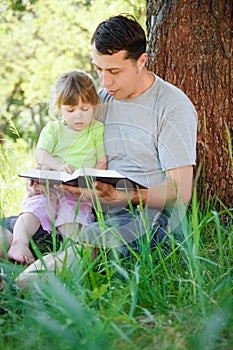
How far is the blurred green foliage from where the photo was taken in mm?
10359

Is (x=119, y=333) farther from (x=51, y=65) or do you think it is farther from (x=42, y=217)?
(x=51, y=65)

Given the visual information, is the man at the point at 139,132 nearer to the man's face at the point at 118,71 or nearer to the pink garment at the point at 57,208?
the man's face at the point at 118,71

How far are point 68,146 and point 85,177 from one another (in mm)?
764

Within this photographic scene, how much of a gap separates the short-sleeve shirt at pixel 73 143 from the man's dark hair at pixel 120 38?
447mm

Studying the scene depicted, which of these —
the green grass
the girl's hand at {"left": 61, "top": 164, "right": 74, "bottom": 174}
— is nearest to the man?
the girl's hand at {"left": 61, "top": 164, "right": 74, "bottom": 174}

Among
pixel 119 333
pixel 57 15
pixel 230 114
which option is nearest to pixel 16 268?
pixel 119 333

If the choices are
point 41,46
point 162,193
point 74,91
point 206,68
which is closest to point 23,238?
point 162,193

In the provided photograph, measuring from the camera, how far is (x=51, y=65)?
11.6 meters

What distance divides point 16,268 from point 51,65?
9.26 m

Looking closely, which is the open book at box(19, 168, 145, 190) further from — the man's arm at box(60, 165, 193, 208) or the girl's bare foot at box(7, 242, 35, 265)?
the girl's bare foot at box(7, 242, 35, 265)

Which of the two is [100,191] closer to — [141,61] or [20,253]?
[20,253]

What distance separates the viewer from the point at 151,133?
11.3 feet

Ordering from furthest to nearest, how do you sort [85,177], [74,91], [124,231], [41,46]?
[41,46], [74,91], [124,231], [85,177]

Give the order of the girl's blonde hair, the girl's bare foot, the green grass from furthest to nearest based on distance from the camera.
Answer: the girl's blonde hair → the girl's bare foot → the green grass
